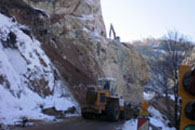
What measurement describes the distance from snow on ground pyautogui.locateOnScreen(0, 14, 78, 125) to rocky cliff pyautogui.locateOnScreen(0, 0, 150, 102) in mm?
2715

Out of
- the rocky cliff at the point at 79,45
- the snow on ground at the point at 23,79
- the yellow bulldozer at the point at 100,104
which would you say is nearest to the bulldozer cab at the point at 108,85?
the yellow bulldozer at the point at 100,104

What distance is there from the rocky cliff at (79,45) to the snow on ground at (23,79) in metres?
2.71

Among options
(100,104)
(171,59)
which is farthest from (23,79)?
(171,59)

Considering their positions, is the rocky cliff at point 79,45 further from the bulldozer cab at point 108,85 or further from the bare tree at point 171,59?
the bare tree at point 171,59

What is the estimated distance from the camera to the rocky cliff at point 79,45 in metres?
27.4

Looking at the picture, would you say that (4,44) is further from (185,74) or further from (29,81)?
(185,74)

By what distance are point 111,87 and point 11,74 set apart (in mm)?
7664

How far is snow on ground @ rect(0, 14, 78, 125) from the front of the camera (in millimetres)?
15867

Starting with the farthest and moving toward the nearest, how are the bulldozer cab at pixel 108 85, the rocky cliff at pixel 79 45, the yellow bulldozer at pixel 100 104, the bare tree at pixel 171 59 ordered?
the rocky cliff at pixel 79 45 < the bulldozer cab at pixel 108 85 < the yellow bulldozer at pixel 100 104 < the bare tree at pixel 171 59

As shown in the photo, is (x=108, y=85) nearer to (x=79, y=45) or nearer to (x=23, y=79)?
(x=23, y=79)

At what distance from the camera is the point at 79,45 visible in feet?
111

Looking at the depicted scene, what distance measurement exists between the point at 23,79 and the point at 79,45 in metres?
14.9

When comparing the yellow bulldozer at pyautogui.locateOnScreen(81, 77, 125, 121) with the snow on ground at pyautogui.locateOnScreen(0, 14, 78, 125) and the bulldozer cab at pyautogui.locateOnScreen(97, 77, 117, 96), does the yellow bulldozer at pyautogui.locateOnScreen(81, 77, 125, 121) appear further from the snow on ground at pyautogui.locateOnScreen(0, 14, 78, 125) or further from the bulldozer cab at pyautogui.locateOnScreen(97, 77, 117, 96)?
the snow on ground at pyautogui.locateOnScreen(0, 14, 78, 125)

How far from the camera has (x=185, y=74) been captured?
9.02ft
